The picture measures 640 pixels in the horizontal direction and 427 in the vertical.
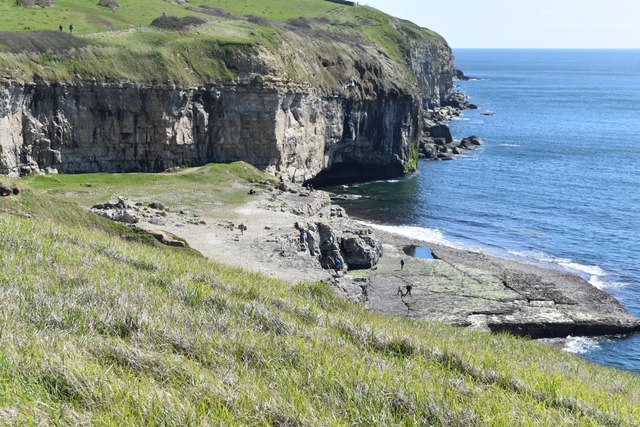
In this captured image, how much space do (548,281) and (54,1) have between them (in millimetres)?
76461

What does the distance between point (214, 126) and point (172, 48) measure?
9.32 meters

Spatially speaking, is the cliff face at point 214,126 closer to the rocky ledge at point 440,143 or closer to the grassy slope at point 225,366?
the rocky ledge at point 440,143

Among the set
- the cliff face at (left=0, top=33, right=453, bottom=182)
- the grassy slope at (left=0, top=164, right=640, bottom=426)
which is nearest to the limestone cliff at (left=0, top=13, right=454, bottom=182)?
the cliff face at (left=0, top=33, right=453, bottom=182)

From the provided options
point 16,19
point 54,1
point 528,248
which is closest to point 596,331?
point 528,248

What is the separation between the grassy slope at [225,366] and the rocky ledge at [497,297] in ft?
81.3

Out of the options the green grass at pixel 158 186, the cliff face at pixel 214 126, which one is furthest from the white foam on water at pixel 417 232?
the cliff face at pixel 214 126

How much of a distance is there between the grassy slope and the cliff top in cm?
4427

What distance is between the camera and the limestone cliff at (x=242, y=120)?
5609 cm

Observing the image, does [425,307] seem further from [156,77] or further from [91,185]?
[156,77]

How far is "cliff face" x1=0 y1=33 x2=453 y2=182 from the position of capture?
183 ft

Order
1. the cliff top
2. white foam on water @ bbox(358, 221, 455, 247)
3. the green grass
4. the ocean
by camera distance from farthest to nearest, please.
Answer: white foam on water @ bbox(358, 221, 455, 247) → the cliff top → the ocean → the green grass

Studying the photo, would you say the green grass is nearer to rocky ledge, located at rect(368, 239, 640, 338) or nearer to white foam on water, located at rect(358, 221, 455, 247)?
white foam on water, located at rect(358, 221, 455, 247)

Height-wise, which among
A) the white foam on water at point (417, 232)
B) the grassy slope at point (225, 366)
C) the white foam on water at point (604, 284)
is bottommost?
the white foam on water at point (604, 284)

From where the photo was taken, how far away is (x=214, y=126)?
2667 inches
